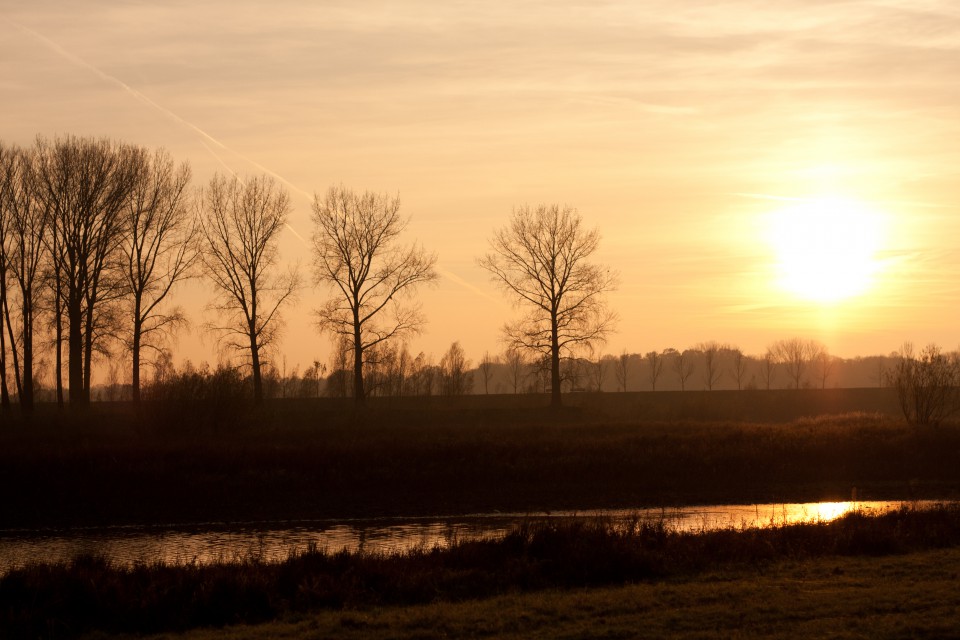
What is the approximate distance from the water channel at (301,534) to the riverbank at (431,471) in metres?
1.72

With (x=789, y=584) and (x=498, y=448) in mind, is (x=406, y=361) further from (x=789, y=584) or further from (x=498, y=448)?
(x=789, y=584)

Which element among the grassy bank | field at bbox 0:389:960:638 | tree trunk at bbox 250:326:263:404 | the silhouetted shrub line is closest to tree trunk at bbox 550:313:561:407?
field at bbox 0:389:960:638

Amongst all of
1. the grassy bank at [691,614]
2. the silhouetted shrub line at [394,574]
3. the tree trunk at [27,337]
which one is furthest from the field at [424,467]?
the grassy bank at [691,614]

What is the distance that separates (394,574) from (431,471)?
2087 cm

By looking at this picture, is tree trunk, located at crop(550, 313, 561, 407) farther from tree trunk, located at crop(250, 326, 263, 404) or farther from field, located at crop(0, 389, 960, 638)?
tree trunk, located at crop(250, 326, 263, 404)

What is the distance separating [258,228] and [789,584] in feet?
160

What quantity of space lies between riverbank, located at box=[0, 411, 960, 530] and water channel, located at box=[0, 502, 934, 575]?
1719 mm

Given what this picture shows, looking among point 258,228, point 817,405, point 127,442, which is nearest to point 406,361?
point 817,405

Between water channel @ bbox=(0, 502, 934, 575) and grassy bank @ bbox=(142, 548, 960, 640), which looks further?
water channel @ bbox=(0, 502, 934, 575)

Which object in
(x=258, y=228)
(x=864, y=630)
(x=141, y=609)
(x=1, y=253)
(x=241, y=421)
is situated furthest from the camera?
(x=258, y=228)

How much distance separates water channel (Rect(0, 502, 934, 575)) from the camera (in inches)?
926

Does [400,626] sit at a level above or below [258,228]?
below

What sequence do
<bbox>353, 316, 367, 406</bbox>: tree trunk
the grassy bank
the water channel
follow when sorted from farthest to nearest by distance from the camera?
<bbox>353, 316, 367, 406</bbox>: tree trunk, the water channel, the grassy bank

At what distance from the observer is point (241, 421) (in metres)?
45.7
